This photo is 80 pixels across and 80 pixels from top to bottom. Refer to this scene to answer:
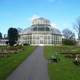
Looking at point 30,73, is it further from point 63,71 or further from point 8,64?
point 8,64

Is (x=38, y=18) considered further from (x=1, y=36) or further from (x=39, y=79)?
(x=39, y=79)

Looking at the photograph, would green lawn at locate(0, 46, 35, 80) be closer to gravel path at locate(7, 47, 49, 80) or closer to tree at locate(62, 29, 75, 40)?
gravel path at locate(7, 47, 49, 80)

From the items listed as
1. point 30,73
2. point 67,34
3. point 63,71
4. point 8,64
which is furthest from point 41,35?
point 30,73

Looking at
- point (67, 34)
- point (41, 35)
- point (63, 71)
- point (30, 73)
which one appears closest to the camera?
point (30, 73)

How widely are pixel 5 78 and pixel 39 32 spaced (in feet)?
377

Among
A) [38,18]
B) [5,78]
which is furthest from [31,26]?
[5,78]

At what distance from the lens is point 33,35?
132 m

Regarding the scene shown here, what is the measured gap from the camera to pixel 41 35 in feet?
430

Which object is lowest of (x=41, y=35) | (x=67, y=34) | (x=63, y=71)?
(x=63, y=71)

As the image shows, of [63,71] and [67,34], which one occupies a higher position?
[67,34]

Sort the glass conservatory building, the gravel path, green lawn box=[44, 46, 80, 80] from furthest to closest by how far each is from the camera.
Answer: the glass conservatory building
green lawn box=[44, 46, 80, 80]
the gravel path

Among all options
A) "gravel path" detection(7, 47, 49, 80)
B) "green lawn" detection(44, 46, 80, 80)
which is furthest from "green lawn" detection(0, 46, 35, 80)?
"green lawn" detection(44, 46, 80, 80)

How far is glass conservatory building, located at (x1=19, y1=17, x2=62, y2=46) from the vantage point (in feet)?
426

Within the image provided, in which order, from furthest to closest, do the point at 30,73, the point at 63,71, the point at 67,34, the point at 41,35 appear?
the point at 67,34
the point at 41,35
the point at 63,71
the point at 30,73
